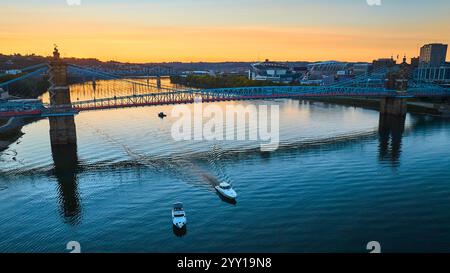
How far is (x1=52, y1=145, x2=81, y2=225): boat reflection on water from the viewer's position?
2283cm

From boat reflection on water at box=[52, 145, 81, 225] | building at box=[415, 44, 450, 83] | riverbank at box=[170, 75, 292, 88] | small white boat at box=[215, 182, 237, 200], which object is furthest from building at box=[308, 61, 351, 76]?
small white boat at box=[215, 182, 237, 200]

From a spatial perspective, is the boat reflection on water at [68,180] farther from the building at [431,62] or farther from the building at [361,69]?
the building at [361,69]

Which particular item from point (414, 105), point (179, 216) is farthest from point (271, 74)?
point (179, 216)

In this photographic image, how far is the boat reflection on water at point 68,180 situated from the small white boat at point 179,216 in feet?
20.1

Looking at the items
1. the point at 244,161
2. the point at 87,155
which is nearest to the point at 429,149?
the point at 244,161

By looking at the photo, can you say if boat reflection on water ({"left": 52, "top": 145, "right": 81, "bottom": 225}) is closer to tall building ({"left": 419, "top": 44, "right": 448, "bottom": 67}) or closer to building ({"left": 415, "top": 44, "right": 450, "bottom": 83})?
building ({"left": 415, "top": 44, "right": 450, "bottom": 83})

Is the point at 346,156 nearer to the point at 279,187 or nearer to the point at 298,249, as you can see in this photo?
the point at 279,187

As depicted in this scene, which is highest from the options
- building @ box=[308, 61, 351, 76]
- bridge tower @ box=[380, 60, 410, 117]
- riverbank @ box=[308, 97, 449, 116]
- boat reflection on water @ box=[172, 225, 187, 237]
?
building @ box=[308, 61, 351, 76]

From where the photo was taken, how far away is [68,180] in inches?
1150

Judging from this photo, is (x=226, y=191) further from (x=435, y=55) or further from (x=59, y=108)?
(x=435, y=55)

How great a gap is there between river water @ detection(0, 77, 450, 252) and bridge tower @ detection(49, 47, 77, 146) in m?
1.78

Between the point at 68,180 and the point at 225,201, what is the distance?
14.2 m
